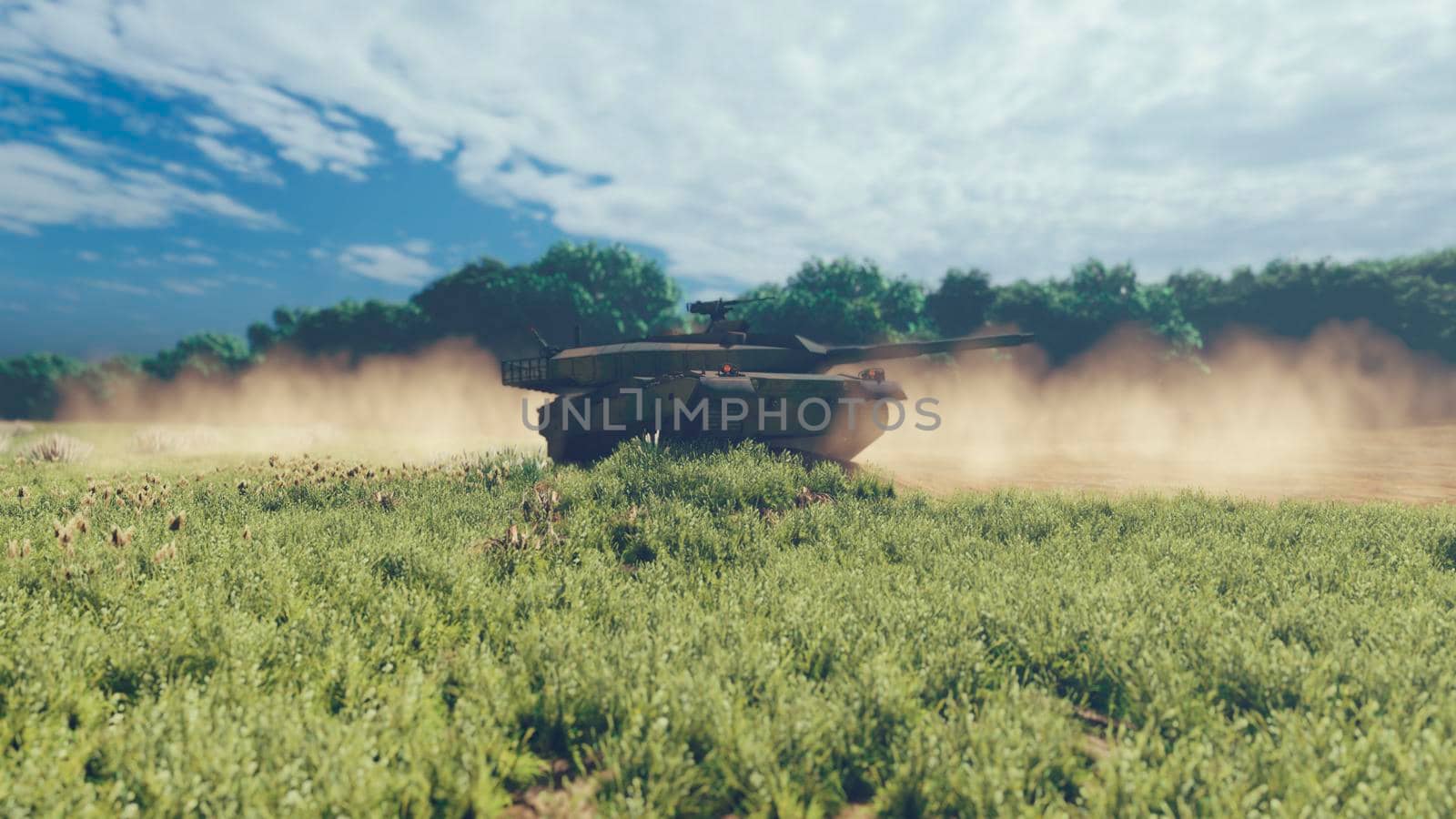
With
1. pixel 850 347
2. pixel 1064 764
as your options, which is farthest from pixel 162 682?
pixel 850 347

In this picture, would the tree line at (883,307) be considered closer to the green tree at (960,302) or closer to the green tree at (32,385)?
the green tree at (960,302)

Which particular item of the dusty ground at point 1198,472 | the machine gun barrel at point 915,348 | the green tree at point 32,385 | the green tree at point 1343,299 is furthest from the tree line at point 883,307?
the machine gun barrel at point 915,348

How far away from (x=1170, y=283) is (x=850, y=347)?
161 feet

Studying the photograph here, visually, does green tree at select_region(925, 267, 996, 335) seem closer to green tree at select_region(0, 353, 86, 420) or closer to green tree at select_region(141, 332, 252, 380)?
green tree at select_region(141, 332, 252, 380)

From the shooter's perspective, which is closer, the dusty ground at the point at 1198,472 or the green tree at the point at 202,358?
the dusty ground at the point at 1198,472

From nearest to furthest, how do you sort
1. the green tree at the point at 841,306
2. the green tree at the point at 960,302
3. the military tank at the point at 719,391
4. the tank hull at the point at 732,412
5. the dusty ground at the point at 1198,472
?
1. the tank hull at the point at 732,412
2. the military tank at the point at 719,391
3. the dusty ground at the point at 1198,472
4. the green tree at the point at 841,306
5. the green tree at the point at 960,302

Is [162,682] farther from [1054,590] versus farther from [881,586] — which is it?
[1054,590]

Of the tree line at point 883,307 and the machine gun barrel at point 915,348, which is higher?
the tree line at point 883,307

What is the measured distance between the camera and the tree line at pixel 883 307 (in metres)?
43.3

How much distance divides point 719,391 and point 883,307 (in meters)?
36.7

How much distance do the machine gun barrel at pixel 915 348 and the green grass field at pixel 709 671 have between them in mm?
7578

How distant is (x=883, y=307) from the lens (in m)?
48.0

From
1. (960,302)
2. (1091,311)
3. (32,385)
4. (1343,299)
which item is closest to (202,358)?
(32,385)

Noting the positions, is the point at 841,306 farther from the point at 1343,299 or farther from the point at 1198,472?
the point at 1343,299
